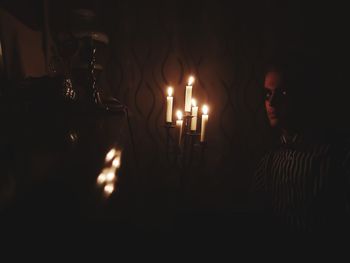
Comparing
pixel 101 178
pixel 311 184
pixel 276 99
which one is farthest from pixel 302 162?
pixel 101 178

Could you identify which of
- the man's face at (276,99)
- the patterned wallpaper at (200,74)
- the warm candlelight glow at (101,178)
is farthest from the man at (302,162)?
the warm candlelight glow at (101,178)

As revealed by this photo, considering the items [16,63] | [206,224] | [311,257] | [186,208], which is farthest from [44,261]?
[186,208]

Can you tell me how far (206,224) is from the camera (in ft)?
4.65

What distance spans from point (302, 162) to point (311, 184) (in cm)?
10

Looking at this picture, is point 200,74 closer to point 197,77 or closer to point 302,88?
point 197,77

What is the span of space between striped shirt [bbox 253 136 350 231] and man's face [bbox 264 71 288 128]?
5.4 inches

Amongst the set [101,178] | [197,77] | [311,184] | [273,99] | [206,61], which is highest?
[206,61]

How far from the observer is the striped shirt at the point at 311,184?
90 cm

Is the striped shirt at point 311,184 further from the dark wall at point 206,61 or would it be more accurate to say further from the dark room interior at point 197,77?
the dark wall at point 206,61

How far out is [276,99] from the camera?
108 centimetres

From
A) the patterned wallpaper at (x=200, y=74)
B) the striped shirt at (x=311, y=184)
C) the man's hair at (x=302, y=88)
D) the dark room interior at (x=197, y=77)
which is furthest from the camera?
the patterned wallpaper at (x=200, y=74)

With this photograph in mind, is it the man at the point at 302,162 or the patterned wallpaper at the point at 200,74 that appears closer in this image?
the man at the point at 302,162

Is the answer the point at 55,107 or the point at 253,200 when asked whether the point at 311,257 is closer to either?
the point at 253,200

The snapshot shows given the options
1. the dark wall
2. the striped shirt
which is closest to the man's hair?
the striped shirt
